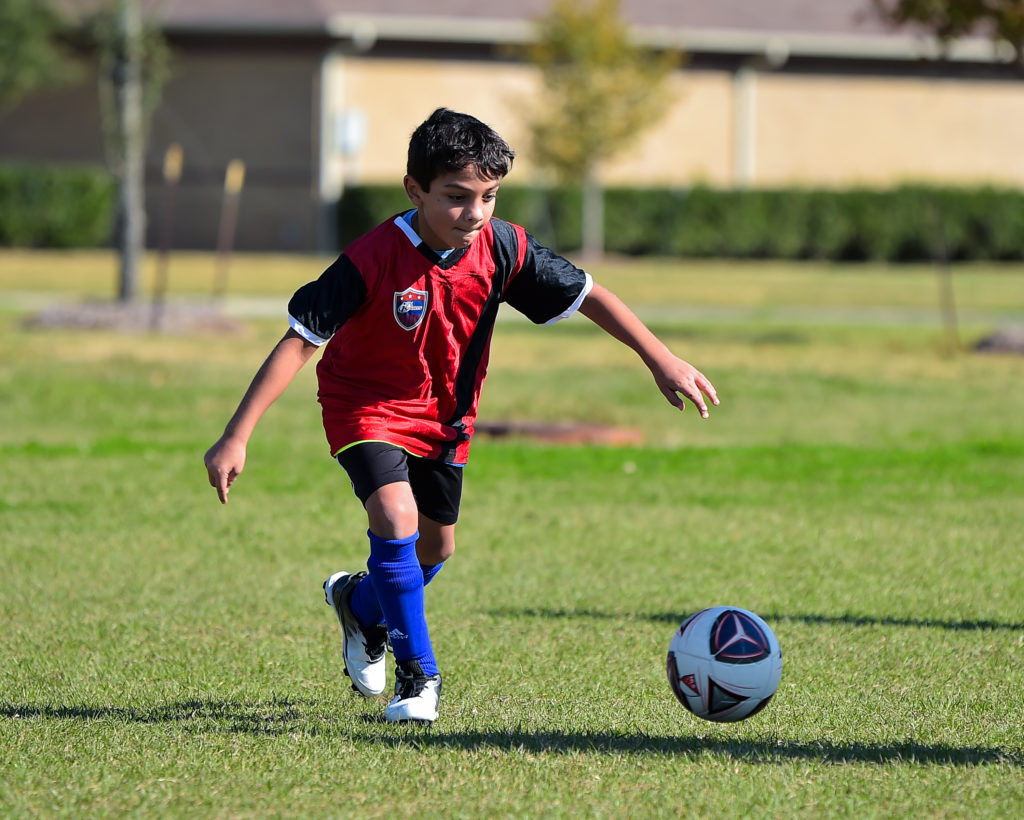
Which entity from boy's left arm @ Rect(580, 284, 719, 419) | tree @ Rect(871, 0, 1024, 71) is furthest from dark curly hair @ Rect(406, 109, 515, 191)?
tree @ Rect(871, 0, 1024, 71)

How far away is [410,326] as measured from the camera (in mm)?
4762

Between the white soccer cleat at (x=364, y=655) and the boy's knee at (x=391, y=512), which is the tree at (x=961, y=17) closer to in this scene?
the white soccer cleat at (x=364, y=655)

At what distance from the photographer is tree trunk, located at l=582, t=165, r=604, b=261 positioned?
36281 millimetres

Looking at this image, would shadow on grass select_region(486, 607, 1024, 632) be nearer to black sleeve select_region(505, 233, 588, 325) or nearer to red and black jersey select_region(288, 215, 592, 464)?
red and black jersey select_region(288, 215, 592, 464)

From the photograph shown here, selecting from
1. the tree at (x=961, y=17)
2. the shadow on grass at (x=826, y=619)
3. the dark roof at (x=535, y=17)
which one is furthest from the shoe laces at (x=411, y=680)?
the dark roof at (x=535, y=17)

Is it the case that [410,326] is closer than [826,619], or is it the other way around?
[410,326]

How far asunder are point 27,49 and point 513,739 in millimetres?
34521

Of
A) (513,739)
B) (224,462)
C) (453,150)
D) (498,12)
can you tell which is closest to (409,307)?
(453,150)

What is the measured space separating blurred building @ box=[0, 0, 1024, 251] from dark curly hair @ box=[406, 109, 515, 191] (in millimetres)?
32575

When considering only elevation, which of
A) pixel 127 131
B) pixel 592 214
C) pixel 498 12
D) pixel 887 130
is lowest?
pixel 592 214

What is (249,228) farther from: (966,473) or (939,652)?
(939,652)

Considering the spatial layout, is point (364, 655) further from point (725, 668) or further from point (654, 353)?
point (654, 353)

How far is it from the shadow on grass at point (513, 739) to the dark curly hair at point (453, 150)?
66.4 inches

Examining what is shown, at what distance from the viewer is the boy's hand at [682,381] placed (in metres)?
4.78
